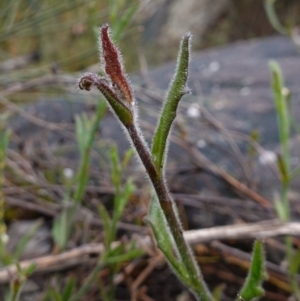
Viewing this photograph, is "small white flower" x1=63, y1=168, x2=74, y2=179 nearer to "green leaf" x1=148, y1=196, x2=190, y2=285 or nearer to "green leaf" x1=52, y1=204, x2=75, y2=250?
"green leaf" x1=52, y1=204, x2=75, y2=250

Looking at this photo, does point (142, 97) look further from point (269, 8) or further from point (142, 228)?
point (142, 228)

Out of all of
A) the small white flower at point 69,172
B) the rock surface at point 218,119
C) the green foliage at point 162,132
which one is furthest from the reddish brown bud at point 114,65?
the small white flower at point 69,172

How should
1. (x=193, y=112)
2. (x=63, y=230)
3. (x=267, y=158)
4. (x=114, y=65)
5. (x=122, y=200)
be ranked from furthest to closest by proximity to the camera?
(x=193, y=112), (x=267, y=158), (x=63, y=230), (x=122, y=200), (x=114, y=65)

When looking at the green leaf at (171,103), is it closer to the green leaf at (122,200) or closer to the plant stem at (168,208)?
the plant stem at (168,208)

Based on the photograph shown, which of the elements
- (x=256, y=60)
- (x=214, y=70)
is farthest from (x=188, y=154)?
(x=256, y=60)

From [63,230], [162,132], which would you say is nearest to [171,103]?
[162,132]

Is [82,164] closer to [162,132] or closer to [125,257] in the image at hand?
[125,257]

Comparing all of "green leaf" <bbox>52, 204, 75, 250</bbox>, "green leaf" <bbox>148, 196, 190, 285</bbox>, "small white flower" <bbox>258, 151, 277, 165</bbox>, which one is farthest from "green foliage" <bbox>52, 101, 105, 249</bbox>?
"small white flower" <bbox>258, 151, 277, 165</bbox>
